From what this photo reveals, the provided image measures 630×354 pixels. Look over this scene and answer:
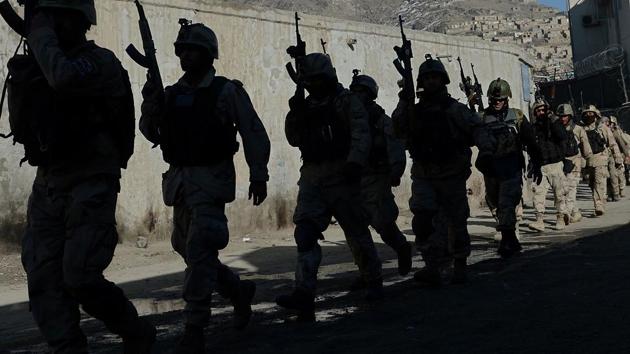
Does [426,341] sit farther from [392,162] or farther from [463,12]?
[463,12]

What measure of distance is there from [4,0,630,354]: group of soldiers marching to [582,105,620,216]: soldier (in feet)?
27.3

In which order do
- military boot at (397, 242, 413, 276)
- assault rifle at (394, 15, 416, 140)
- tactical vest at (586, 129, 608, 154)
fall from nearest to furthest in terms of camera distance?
assault rifle at (394, 15, 416, 140) → military boot at (397, 242, 413, 276) → tactical vest at (586, 129, 608, 154)

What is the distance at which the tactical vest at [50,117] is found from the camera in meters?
4.48

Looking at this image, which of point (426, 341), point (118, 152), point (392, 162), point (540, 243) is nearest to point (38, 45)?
point (118, 152)

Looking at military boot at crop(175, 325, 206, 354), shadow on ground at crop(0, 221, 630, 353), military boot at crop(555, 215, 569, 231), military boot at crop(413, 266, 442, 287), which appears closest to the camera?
shadow on ground at crop(0, 221, 630, 353)

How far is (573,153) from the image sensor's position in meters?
14.6

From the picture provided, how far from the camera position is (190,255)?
5.53 m

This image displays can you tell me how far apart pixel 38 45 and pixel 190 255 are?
1.58 m

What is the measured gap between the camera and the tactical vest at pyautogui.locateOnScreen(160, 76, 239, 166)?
5.66 metres

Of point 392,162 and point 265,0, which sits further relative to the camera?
point 265,0

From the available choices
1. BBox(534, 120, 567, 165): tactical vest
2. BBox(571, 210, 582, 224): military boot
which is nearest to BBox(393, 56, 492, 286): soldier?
BBox(534, 120, 567, 165): tactical vest

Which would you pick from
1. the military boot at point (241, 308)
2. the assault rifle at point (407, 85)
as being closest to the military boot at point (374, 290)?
the military boot at point (241, 308)

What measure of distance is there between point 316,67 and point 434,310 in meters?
1.83

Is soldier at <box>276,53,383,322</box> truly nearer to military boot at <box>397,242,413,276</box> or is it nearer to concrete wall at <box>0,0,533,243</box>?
military boot at <box>397,242,413,276</box>
